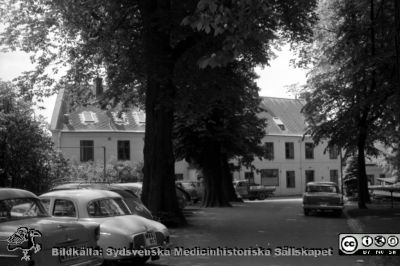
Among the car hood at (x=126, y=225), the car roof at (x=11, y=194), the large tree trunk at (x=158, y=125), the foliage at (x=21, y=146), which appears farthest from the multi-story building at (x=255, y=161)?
the car roof at (x=11, y=194)

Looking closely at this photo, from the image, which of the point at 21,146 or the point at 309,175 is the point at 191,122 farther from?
the point at 309,175

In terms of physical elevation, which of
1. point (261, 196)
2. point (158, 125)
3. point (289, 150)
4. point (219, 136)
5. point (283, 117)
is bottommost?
point (261, 196)

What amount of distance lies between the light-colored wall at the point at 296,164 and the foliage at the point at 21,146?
125 feet

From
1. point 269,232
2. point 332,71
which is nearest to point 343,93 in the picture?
point 332,71

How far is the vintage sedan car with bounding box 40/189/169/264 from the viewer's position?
10625 millimetres

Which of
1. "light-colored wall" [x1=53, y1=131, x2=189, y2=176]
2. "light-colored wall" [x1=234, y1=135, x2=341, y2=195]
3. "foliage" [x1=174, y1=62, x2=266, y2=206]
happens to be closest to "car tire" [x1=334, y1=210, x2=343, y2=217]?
"foliage" [x1=174, y1=62, x2=266, y2=206]

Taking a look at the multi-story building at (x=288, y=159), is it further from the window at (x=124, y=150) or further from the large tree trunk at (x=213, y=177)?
the large tree trunk at (x=213, y=177)

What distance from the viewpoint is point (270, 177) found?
65938 millimetres

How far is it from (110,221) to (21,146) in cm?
1867

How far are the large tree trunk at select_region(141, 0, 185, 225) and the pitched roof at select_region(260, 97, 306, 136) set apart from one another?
154ft

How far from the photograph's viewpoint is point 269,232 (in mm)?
18688

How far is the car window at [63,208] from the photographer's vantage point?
11.2m

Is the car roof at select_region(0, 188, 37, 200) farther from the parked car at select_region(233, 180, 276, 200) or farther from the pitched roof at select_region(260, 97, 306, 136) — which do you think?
the pitched roof at select_region(260, 97, 306, 136)

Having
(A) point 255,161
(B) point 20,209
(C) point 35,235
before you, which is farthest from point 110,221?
(A) point 255,161
